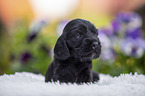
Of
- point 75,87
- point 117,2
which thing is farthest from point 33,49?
point 117,2

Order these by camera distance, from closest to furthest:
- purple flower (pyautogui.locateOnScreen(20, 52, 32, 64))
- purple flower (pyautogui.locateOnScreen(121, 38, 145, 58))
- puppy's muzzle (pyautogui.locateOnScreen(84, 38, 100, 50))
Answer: puppy's muzzle (pyautogui.locateOnScreen(84, 38, 100, 50)) → purple flower (pyautogui.locateOnScreen(121, 38, 145, 58)) → purple flower (pyautogui.locateOnScreen(20, 52, 32, 64))

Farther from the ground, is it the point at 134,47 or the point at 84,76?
the point at 134,47

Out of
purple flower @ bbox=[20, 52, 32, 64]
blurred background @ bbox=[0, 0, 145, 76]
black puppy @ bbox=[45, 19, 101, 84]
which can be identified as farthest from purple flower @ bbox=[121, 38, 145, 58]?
purple flower @ bbox=[20, 52, 32, 64]

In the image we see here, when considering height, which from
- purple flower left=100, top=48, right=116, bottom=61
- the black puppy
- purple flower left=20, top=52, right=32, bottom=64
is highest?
purple flower left=20, top=52, right=32, bottom=64

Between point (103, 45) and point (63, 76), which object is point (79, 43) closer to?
point (63, 76)

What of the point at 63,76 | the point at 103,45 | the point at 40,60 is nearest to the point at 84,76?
the point at 63,76

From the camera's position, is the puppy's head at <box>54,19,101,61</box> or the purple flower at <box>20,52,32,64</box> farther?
the purple flower at <box>20,52,32,64</box>

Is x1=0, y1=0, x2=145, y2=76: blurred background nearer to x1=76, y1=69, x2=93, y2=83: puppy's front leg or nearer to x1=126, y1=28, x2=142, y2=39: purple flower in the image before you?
x1=126, y1=28, x2=142, y2=39: purple flower

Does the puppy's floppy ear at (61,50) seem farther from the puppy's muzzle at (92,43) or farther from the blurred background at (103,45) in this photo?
the blurred background at (103,45)
